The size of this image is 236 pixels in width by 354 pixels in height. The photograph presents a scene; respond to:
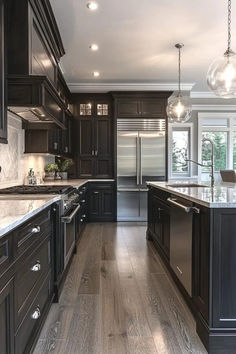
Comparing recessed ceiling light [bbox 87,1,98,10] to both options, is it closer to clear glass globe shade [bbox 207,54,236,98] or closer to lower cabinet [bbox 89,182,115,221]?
clear glass globe shade [bbox 207,54,236,98]

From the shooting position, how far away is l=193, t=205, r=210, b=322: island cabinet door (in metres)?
1.89

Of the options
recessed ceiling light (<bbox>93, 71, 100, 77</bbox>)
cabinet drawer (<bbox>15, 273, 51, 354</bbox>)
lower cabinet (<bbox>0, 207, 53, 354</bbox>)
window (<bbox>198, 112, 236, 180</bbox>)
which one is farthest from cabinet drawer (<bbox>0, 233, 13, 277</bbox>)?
window (<bbox>198, 112, 236, 180</bbox>)

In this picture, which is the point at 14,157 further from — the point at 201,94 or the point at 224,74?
the point at 201,94

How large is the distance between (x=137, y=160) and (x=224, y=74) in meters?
3.36

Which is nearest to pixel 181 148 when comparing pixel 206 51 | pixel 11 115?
pixel 206 51

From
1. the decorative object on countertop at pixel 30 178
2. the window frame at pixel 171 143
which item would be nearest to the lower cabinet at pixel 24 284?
the decorative object on countertop at pixel 30 178

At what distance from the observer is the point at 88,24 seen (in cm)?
369

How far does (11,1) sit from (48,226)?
1.90m

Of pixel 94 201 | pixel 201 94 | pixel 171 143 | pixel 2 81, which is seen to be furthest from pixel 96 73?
pixel 2 81

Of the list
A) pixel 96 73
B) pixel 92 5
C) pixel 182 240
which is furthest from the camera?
pixel 96 73

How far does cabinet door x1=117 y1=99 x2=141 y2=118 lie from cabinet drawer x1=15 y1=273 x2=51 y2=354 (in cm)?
451

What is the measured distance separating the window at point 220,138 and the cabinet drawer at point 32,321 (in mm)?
5541

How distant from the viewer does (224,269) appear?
1859 mm

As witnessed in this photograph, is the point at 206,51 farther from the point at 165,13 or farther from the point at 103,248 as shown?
the point at 103,248
